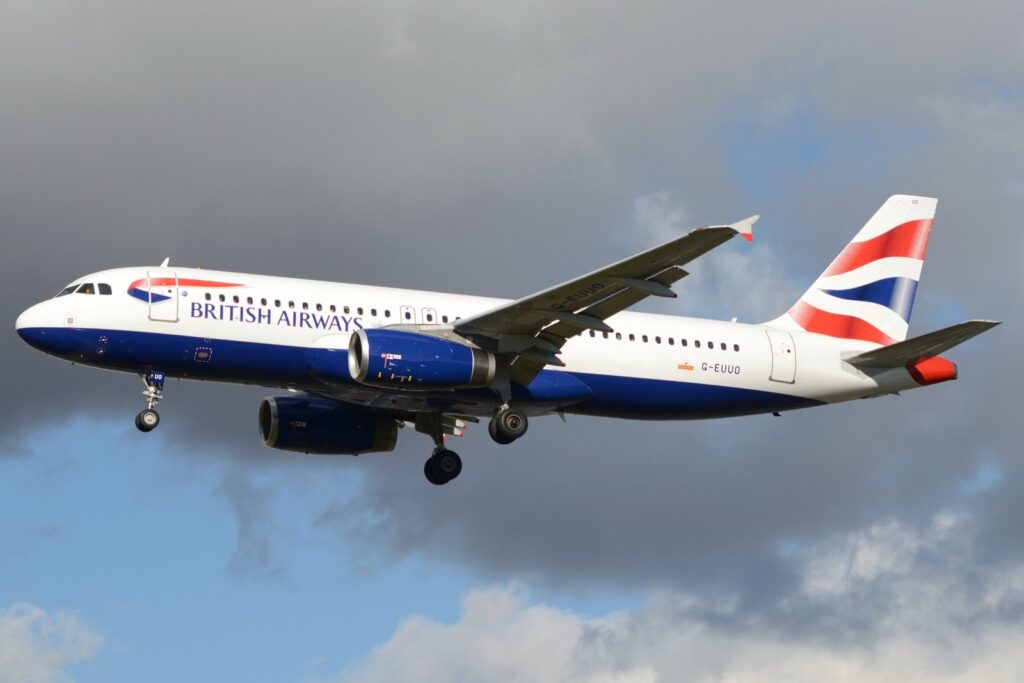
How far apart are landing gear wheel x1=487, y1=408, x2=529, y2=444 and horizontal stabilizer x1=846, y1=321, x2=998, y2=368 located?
10.6 metres

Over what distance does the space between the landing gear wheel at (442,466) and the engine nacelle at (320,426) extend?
1.72 metres

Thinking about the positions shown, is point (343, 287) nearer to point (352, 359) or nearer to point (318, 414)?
point (352, 359)

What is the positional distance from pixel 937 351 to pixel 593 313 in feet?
35.3

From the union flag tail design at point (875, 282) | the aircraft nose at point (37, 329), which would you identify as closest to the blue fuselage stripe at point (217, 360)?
the aircraft nose at point (37, 329)

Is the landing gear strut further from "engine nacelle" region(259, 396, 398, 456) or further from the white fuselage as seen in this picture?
the white fuselage

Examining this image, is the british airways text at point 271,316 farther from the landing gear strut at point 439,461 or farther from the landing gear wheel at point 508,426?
the landing gear strut at point 439,461

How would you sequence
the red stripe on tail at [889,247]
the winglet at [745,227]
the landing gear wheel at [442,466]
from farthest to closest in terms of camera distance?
the red stripe on tail at [889,247], the landing gear wheel at [442,466], the winglet at [745,227]

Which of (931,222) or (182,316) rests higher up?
(931,222)

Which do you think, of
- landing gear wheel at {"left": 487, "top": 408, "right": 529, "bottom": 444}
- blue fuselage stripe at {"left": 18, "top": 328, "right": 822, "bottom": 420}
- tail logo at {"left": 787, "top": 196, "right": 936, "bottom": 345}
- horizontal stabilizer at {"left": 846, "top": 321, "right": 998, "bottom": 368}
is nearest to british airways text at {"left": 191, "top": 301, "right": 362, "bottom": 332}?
blue fuselage stripe at {"left": 18, "top": 328, "right": 822, "bottom": 420}

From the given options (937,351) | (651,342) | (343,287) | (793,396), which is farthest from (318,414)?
(937,351)

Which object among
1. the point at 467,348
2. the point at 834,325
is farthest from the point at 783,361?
the point at 467,348

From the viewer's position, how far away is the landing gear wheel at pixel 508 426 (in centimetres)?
5038

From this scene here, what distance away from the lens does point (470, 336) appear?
49.3m

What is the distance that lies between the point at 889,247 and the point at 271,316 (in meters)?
21.2
